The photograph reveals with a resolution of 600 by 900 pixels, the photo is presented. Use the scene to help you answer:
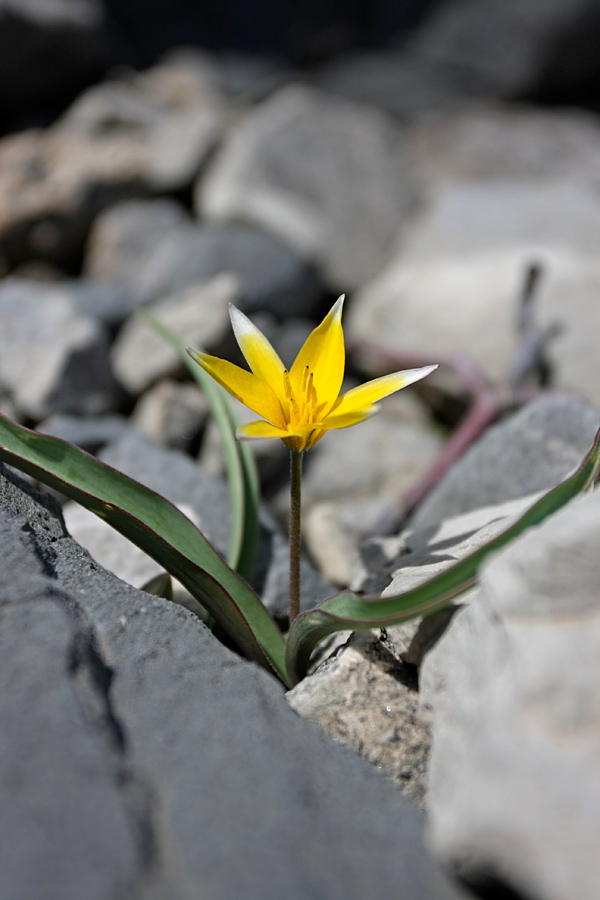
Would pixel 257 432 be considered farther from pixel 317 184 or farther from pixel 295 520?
pixel 317 184

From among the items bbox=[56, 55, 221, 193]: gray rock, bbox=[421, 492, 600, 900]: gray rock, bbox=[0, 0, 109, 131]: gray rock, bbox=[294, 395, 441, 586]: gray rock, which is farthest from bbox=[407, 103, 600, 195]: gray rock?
bbox=[421, 492, 600, 900]: gray rock

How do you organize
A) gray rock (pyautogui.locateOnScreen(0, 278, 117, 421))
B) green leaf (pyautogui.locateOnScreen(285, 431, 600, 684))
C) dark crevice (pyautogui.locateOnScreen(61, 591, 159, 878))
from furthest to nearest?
gray rock (pyautogui.locateOnScreen(0, 278, 117, 421)) < green leaf (pyautogui.locateOnScreen(285, 431, 600, 684)) < dark crevice (pyautogui.locateOnScreen(61, 591, 159, 878))

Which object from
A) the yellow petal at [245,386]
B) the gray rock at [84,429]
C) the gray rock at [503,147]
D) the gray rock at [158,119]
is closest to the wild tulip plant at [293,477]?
the yellow petal at [245,386]

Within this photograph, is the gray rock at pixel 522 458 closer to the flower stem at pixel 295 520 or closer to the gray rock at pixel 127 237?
the flower stem at pixel 295 520

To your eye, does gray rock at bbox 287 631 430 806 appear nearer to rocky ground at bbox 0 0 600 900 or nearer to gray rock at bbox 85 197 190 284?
rocky ground at bbox 0 0 600 900

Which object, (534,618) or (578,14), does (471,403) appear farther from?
(578,14)

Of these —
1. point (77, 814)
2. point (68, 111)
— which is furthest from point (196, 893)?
point (68, 111)

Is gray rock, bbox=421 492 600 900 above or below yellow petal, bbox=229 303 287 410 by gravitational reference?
below
